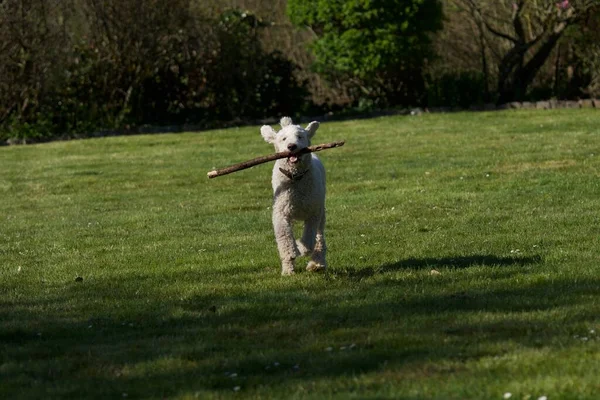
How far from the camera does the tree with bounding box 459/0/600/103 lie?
27.3 meters

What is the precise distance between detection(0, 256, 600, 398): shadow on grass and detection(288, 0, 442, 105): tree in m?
19.3

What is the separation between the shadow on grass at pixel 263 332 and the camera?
6.33 m

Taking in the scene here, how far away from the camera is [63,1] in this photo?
84.9 feet

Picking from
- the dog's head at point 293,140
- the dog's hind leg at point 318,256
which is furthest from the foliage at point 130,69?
the dog's hind leg at point 318,256

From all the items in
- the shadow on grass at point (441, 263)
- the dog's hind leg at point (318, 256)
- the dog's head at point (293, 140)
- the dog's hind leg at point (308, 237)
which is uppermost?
the dog's head at point (293, 140)

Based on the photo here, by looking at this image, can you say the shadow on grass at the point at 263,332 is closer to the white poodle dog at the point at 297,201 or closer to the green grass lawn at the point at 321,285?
the green grass lawn at the point at 321,285

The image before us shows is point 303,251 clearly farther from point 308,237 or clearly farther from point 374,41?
point 374,41

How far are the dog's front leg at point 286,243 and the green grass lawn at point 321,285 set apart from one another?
114 mm

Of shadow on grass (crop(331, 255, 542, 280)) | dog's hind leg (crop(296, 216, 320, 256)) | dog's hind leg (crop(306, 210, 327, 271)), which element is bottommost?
shadow on grass (crop(331, 255, 542, 280))

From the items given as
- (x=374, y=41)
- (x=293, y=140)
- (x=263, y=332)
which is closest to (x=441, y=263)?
(x=293, y=140)

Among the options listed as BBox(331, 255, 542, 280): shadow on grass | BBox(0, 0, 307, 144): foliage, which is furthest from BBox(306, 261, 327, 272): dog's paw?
BBox(0, 0, 307, 144): foliage

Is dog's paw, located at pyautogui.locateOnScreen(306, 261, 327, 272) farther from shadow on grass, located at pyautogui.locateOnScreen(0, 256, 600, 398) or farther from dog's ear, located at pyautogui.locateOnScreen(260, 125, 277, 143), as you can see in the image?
dog's ear, located at pyautogui.locateOnScreen(260, 125, 277, 143)

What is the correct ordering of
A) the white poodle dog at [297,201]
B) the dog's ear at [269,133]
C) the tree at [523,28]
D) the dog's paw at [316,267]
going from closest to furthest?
the white poodle dog at [297,201]
the dog's paw at [316,267]
the dog's ear at [269,133]
the tree at [523,28]

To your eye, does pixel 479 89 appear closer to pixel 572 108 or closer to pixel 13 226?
pixel 572 108
